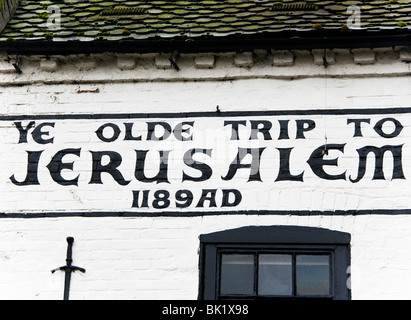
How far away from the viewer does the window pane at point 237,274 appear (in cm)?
711

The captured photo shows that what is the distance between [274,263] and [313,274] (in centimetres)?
33

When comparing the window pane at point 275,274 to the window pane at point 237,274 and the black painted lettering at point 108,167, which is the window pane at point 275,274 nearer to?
the window pane at point 237,274

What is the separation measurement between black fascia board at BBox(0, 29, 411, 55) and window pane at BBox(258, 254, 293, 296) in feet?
6.06

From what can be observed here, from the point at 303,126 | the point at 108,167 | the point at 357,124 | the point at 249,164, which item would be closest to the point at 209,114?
the point at 249,164

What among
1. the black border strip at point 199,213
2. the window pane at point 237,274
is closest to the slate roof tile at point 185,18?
the black border strip at point 199,213

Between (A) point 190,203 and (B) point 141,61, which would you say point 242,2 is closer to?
(B) point 141,61

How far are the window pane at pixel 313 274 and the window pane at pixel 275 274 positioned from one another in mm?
81

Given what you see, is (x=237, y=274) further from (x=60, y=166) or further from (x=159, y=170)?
(x=60, y=166)

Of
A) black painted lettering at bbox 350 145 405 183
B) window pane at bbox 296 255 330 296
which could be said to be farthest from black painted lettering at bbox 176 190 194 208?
black painted lettering at bbox 350 145 405 183

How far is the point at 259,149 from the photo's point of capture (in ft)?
24.7

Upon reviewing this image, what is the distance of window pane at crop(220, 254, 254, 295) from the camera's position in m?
7.11

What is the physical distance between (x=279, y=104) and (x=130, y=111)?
133cm

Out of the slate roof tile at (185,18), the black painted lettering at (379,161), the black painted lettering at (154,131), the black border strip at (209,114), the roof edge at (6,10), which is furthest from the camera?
the roof edge at (6,10)

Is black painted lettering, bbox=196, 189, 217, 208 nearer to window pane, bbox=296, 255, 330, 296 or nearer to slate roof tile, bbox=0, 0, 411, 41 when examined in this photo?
window pane, bbox=296, 255, 330, 296
